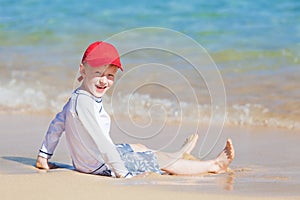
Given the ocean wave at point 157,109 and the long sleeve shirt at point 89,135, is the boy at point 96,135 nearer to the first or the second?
the long sleeve shirt at point 89,135

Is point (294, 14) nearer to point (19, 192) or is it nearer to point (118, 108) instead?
point (118, 108)

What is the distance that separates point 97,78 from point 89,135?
30 cm

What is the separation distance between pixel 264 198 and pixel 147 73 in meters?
3.74

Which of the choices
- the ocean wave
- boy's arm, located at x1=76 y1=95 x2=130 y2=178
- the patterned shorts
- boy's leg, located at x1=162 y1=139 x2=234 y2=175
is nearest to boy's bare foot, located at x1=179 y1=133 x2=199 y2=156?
boy's leg, located at x1=162 y1=139 x2=234 y2=175

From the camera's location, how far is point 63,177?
3504 mm

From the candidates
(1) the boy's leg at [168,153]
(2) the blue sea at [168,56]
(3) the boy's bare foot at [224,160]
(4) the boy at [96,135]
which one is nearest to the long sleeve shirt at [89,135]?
(4) the boy at [96,135]

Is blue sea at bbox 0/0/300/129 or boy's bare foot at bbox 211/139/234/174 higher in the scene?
blue sea at bbox 0/0/300/129

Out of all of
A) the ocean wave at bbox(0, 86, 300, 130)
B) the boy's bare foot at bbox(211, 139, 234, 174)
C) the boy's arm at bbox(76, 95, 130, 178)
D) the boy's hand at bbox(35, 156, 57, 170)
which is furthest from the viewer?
the ocean wave at bbox(0, 86, 300, 130)

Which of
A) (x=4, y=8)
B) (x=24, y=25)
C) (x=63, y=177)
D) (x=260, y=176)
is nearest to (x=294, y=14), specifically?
(x=24, y=25)

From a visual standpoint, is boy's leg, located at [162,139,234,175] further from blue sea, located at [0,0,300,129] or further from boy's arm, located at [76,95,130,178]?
blue sea, located at [0,0,300,129]

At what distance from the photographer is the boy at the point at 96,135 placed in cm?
367

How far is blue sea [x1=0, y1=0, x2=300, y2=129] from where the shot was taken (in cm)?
597

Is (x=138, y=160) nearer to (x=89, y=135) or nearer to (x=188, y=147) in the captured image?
(x=89, y=135)

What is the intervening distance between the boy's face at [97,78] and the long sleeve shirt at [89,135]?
3 centimetres
